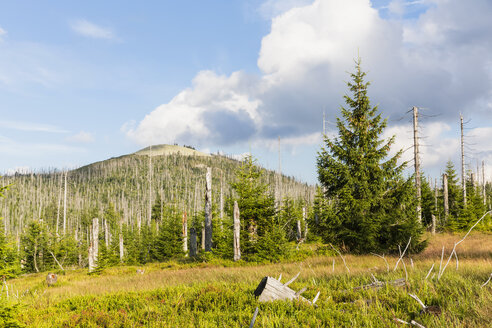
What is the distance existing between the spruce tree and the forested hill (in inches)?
1455

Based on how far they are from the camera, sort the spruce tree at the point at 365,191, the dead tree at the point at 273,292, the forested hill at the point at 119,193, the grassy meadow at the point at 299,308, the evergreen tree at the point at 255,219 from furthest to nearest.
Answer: the forested hill at the point at 119,193 < the evergreen tree at the point at 255,219 < the spruce tree at the point at 365,191 < the dead tree at the point at 273,292 < the grassy meadow at the point at 299,308

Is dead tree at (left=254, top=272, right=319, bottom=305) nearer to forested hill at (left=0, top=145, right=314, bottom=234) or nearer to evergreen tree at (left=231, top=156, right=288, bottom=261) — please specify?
evergreen tree at (left=231, top=156, right=288, bottom=261)

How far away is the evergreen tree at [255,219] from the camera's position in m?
17.4

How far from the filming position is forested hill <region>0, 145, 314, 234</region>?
7535cm

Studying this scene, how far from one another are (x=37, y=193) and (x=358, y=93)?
119306 mm

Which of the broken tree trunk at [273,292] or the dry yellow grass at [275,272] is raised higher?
the broken tree trunk at [273,292]

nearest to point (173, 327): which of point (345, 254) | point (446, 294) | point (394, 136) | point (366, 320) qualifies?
point (366, 320)

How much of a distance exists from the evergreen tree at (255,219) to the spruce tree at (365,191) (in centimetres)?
412

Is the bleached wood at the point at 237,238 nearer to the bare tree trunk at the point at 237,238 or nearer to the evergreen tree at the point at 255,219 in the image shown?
the bare tree trunk at the point at 237,238

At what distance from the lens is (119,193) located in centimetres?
11169

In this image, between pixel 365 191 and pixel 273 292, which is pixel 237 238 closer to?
pixel 365 191

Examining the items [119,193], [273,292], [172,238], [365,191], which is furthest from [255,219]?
[119,193]

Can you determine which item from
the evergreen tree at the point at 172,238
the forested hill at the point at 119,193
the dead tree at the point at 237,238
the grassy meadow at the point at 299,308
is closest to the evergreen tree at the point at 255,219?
the dead tree at the point at 237,238

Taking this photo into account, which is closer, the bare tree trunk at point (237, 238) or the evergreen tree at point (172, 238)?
the bare tree trunk at point (237, 238)
